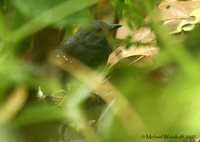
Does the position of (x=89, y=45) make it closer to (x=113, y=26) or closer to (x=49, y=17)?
(x=113, y=26)

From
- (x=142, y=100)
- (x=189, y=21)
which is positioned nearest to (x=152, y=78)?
(x=142, y=100)

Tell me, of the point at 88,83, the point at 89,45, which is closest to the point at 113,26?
the point at 89,45

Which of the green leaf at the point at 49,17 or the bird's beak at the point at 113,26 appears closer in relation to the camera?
the green leaf at the point at 49,17

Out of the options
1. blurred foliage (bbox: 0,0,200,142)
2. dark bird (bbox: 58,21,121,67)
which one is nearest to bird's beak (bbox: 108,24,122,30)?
dark bird (bbox: 58,21,121,67)

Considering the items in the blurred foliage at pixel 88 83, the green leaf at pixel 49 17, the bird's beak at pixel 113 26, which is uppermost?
the green leaf at pixel 49 17

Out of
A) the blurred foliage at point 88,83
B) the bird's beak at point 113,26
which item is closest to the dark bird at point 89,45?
the bird's beak at point 113,26

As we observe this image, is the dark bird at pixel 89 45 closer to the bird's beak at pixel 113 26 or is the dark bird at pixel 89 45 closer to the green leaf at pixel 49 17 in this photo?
the bird's beak at pixel 113 26

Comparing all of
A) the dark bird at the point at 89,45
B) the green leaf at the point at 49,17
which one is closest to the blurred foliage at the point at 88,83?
the green leaf at the point at 49,17

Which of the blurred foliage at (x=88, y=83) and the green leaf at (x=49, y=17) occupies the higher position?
the green leaf at (x=49, y=17)
